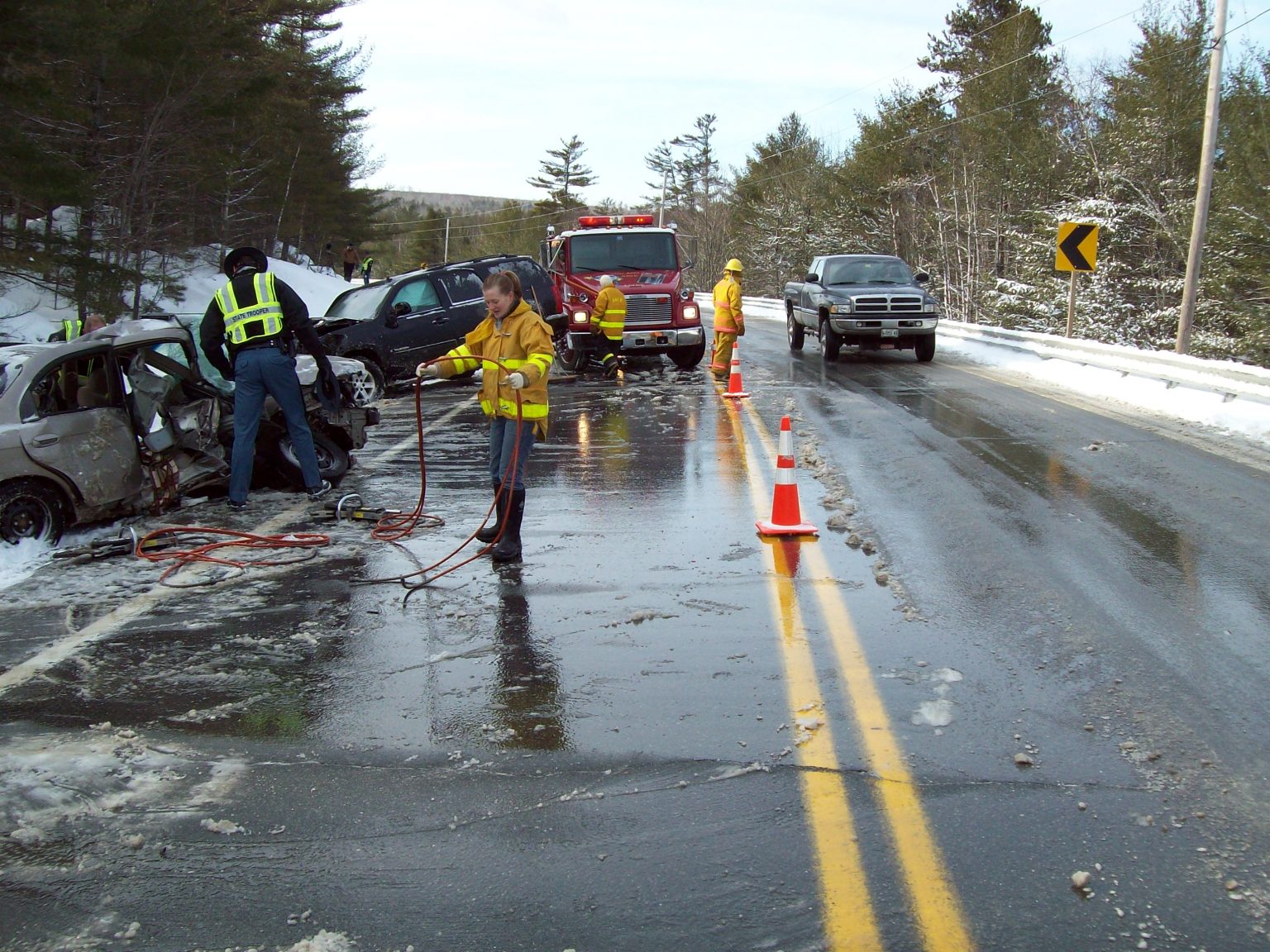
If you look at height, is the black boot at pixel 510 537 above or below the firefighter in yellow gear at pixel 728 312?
below

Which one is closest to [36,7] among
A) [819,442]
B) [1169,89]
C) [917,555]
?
[819,442]

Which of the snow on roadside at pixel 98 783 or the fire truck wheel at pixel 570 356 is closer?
the snow on roadside at pixel 98 783

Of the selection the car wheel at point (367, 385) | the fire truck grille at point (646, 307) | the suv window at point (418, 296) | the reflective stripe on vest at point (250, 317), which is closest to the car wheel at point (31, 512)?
the reflective stripe on vest at point (250, 317)

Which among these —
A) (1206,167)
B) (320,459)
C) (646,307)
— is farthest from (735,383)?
(1206,167)

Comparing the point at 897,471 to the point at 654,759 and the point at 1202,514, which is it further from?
the point at 654,759

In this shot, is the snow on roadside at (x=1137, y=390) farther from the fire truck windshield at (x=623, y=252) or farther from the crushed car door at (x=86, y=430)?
the crushed car door at (x=86, y=430)

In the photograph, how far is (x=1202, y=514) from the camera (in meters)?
8.12

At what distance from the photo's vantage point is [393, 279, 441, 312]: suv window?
1769cm

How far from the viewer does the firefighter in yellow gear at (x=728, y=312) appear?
57.2 feet

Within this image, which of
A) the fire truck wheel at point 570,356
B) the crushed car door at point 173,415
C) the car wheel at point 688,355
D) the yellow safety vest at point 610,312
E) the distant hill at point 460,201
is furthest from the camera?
the distant hill at point 460,201

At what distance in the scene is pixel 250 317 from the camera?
855cm

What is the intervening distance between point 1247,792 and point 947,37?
5972 cm

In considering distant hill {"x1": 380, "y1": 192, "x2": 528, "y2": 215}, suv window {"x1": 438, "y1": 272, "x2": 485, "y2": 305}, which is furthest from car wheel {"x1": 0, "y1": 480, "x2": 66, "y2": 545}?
distant hill {"x1": 380, "y1": 192, "x2": 528, "y2": 215}

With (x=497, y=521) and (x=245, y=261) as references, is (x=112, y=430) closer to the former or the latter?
(x=245, y=261)
